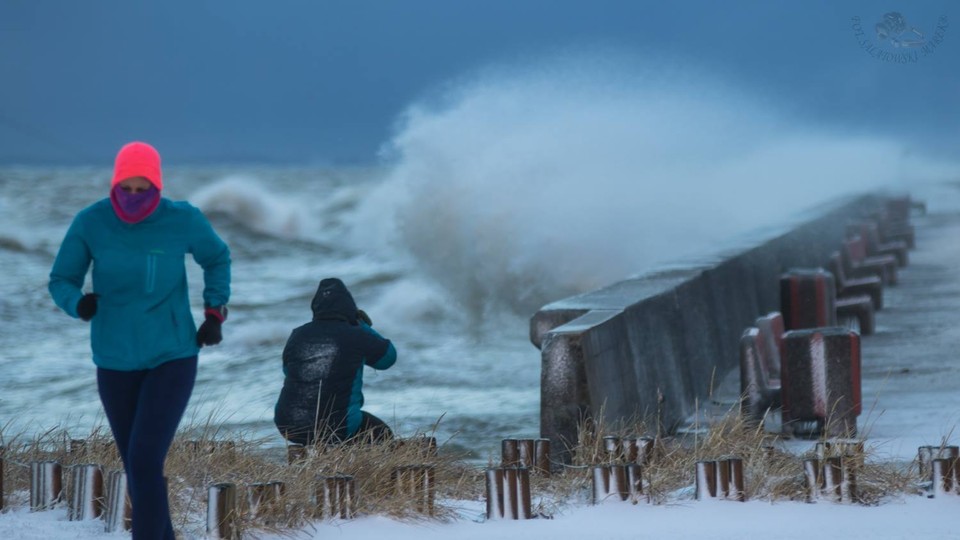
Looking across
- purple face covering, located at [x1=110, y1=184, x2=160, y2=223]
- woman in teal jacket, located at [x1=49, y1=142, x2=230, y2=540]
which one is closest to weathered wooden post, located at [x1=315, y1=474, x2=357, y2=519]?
woman in teal jacket, located at [x1=49, y1=142, x2=230, y2=540]

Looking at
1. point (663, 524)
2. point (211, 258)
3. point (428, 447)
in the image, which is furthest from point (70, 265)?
point (663, 524)

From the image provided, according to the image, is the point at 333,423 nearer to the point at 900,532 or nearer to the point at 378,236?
the point at 900,532

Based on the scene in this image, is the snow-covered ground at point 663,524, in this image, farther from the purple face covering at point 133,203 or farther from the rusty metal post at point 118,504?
the purple face covering at point 133,203

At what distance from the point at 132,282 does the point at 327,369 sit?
7.89 ft

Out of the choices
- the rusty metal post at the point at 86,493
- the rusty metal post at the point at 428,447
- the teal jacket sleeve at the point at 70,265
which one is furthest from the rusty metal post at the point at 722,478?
the teal jacket sleeve at the point at 70,265

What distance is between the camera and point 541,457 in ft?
23.3

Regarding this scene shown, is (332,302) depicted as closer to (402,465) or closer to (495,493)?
(402,465)

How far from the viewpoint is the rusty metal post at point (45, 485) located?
6.46m

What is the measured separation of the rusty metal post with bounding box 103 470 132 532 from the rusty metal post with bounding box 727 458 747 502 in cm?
238

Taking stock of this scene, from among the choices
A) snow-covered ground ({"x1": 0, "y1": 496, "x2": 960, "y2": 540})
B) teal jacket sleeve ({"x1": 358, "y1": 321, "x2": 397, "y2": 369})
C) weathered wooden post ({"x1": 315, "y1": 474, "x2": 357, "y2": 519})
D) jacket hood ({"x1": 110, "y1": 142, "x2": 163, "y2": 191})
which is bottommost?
snow-covered ground ({"x1": 0, "y1": 496, "x2": 960, "y2": 540})

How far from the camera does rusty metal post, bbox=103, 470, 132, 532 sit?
5895 millimetres

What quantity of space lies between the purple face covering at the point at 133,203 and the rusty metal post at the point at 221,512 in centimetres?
104

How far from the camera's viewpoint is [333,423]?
25.0 ft

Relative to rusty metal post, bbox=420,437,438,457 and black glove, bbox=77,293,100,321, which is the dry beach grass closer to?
rusty metal post, bbox=420,437,438,457
